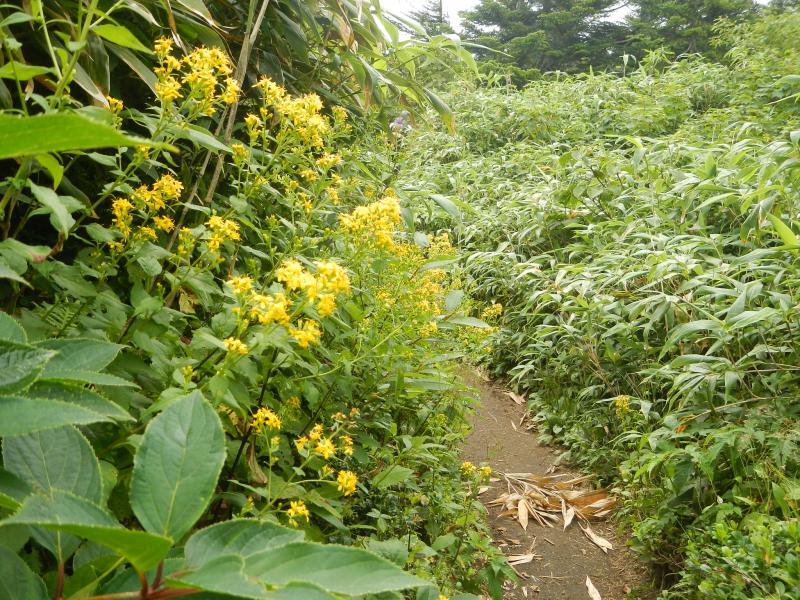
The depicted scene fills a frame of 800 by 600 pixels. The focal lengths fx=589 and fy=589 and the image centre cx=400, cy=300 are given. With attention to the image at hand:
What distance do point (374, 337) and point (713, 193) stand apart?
3.40 meters

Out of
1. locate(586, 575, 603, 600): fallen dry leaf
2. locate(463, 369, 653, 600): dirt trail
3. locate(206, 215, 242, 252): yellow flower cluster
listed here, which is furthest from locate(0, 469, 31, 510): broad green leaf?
locate(586, 575, 603, 600): fallen dry leaf

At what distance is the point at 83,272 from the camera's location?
123cm

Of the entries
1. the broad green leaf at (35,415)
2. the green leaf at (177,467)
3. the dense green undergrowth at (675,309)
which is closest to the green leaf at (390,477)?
the dense green undergrowth at (675,309)

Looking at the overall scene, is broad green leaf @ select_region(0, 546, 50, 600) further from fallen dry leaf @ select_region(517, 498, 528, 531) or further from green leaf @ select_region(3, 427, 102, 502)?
fallen dry leaf @ select_region(517, 498, 528, 531)

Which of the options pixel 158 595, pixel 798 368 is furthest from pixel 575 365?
pixel 158 595

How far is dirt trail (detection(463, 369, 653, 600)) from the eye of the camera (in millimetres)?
2811

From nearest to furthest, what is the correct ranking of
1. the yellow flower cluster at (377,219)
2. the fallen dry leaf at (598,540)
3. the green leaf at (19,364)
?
the green leaf at (19,364)
the yellow flower cluster at (377,219)
the fallen dry leaf at (598,540)

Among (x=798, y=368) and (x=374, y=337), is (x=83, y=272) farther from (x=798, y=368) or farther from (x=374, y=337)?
(x=798, y=368)

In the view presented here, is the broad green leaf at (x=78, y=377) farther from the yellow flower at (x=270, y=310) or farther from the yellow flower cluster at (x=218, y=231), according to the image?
the yellow flower cluster at (x=218, y=231)

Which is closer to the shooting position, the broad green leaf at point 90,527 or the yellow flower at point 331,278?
the broad green leaf at point 90,527

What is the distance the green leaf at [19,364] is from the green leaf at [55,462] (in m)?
0.08

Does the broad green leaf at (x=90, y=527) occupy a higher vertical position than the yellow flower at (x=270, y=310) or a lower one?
higher

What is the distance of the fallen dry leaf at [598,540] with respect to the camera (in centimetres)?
316

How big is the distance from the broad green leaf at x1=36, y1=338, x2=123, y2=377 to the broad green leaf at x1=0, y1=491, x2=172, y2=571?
25 centimetres
